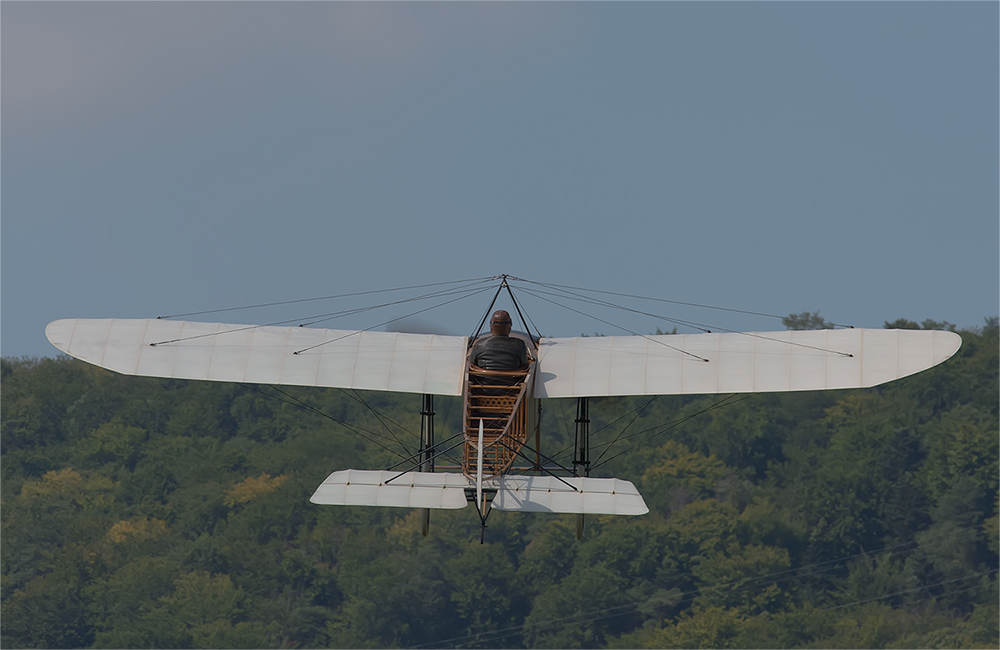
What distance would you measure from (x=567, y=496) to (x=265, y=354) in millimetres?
6084

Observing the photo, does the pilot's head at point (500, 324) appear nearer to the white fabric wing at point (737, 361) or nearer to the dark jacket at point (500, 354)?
the dark jacket at point (500, 354)

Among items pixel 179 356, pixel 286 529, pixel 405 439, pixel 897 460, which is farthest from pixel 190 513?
pixel 179 356

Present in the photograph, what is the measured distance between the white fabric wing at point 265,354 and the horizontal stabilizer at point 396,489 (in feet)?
10.5

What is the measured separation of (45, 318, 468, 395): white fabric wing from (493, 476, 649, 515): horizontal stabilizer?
3.60 m

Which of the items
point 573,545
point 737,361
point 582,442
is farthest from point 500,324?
point 573,545

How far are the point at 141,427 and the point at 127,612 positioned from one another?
1748 centimetres

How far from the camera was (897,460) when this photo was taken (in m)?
96.2

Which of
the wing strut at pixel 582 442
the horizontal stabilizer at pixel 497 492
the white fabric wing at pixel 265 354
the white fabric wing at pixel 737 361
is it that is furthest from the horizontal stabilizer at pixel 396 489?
the white fabric wing at pixel 737 361

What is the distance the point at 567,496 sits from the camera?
58.5ft

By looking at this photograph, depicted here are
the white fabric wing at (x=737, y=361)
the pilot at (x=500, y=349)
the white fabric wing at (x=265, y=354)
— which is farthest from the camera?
the white fabric wing at (x=265, y=354)

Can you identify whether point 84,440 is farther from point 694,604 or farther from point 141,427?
point 694,604

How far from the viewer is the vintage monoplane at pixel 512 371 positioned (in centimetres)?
2056

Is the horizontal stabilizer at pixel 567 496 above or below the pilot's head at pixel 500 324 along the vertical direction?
below

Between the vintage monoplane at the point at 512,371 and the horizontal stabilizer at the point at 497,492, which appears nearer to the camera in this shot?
the horizontal stabilizer at the point at 497,492
